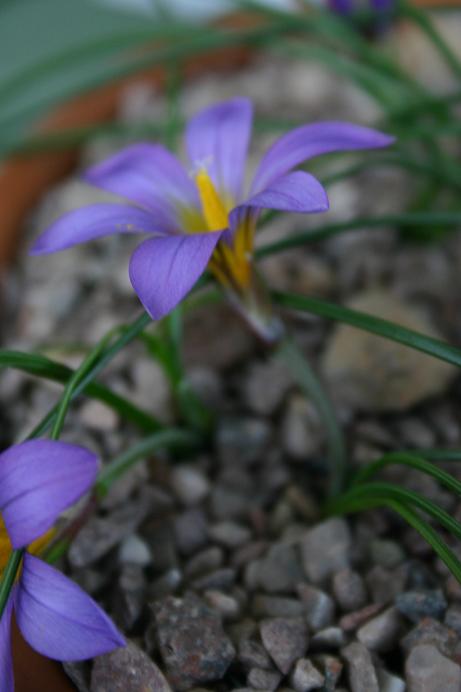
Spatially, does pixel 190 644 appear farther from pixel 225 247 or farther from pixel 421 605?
pixel 225 247

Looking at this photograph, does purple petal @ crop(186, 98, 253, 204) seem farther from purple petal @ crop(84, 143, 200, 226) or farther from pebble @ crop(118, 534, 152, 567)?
pebble @ crop(118, 534, 152, 567)

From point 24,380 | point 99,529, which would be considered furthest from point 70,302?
point 99,529

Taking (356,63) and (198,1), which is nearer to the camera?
(356,63)

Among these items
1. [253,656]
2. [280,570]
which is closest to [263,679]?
[253,656]

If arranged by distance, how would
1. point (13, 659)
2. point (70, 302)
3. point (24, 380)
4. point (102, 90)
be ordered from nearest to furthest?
point (13, 659)
point (24, 380)
point (70, 302)
point (102, 90)

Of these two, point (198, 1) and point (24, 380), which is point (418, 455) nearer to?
point (24, 380)

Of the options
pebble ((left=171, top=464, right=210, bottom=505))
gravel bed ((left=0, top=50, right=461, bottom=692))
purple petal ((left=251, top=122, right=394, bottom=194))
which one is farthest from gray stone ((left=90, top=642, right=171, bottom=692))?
purple petal ((left=251, top=122, right=394, bottom=194))
